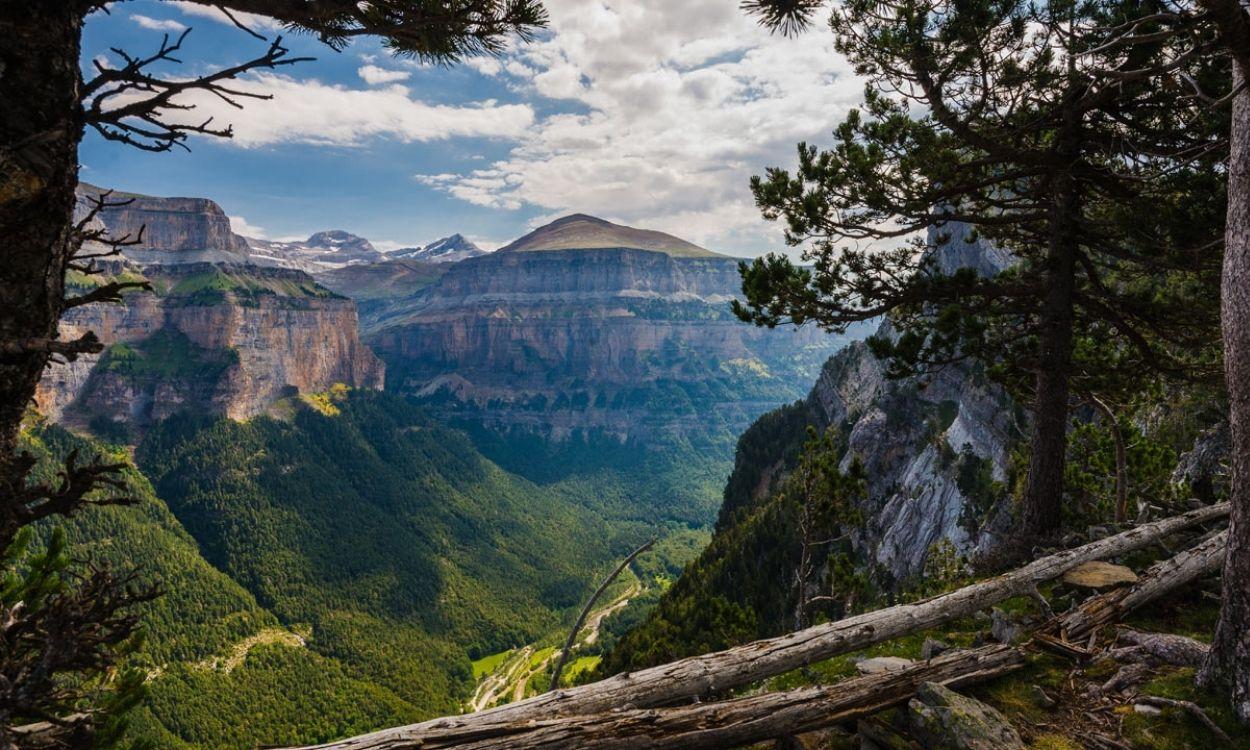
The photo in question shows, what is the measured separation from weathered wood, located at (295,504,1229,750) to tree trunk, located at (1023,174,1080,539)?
1.85 m

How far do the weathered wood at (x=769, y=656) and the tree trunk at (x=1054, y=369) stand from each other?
185 cm

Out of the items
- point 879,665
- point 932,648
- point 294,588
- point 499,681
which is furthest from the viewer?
point 294,588

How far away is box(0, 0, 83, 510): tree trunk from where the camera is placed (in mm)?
4550

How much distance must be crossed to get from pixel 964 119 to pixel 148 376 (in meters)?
241

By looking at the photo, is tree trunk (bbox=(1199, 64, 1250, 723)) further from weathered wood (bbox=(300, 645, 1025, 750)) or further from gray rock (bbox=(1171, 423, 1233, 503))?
gray rock (bbox=(1171, 423, 1233, 503))

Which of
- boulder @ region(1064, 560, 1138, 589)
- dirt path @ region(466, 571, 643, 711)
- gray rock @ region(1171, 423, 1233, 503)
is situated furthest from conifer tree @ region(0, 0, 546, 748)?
dirt path @ region(466, 571, 643, 711)

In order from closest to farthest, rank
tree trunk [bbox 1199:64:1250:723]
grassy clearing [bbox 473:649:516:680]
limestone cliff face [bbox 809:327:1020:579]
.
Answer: tree trunk [bbox 1199:64:1250:723], limestone cliff face [bbox 809:327:1020:579], grassy clearing [bbox 473:649:516:680]

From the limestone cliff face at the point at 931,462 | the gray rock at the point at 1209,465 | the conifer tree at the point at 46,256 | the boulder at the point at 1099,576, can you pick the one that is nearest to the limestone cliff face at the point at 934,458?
the limestone cliff face at the point at 931,462

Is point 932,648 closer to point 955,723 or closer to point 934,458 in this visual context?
point 955,723

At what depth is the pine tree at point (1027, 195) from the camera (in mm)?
12086

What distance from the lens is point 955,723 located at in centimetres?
683

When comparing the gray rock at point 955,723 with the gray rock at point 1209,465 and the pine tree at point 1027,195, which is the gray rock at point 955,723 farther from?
the gray rock at point 1209,465

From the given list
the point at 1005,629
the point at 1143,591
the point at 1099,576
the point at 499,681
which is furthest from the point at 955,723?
the point at 499,681

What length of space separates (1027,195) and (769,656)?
12.6 meters
